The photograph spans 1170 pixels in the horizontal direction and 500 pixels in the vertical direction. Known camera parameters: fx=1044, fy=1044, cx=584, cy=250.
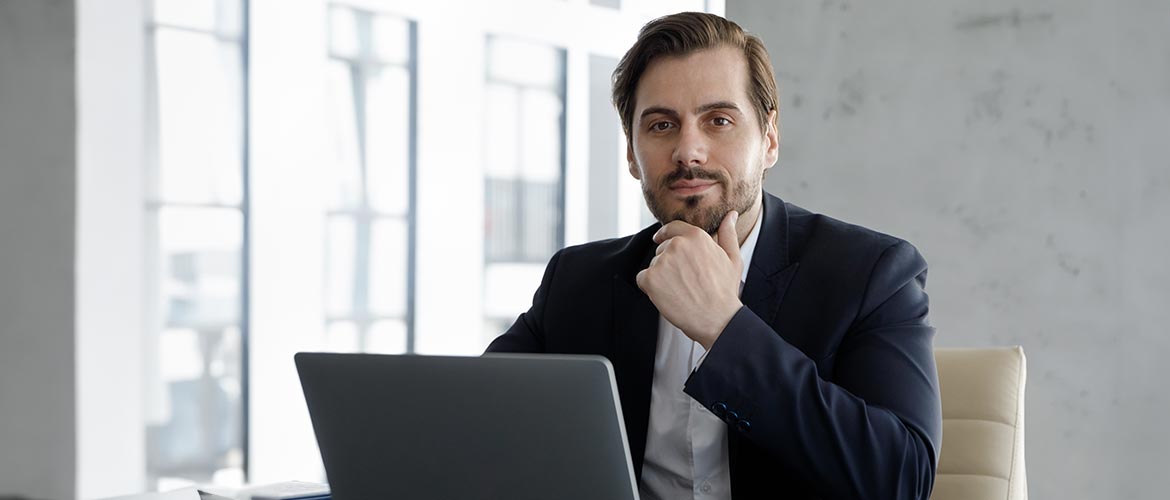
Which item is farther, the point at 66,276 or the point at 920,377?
the point at 66,276

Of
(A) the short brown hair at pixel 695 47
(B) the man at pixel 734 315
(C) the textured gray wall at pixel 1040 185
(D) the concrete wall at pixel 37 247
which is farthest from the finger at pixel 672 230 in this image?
(D) the concrete wall at pixel 37 247

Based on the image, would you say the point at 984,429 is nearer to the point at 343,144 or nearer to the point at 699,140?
the point at 699,140

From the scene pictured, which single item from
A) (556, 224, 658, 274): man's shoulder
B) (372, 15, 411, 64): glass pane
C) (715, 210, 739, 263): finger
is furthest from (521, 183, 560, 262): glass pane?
(715, 210, 739, 263): finger

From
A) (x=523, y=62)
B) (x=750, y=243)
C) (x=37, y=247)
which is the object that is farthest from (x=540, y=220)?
(x=750, y=243)

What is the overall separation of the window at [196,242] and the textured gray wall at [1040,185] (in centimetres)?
180

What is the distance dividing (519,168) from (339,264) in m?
0.95

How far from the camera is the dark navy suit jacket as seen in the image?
44.9 inches

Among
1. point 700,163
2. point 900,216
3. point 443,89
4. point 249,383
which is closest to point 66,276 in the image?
point 249,383

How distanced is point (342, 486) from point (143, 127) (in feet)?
7.02

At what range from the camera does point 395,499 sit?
980 mm

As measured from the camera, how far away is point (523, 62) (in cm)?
421

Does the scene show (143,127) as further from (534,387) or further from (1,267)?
(534,387)

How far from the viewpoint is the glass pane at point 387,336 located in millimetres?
3654

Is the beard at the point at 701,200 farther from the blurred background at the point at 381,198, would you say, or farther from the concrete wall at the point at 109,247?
the concrete wall at the point at 109,247
